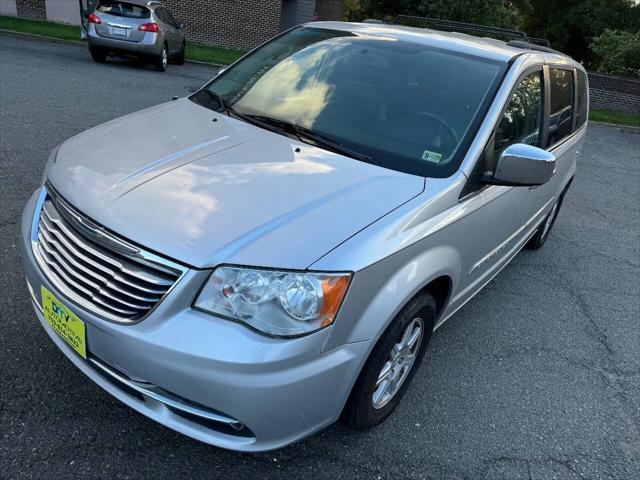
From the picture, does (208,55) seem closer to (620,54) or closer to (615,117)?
(615,117)

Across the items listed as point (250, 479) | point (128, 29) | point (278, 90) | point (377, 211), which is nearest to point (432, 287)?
point (377, 211)

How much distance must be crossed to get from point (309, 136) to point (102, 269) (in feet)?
4.24

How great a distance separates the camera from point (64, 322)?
2150 millimetres

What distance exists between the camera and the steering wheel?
275cm

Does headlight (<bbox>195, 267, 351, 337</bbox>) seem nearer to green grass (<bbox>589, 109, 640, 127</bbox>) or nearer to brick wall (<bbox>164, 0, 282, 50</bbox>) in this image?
green grass (<bbox>589, 109, 640, 127</bbox>)

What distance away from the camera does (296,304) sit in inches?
74.9

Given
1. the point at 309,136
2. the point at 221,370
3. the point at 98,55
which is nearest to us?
the point at 221,370

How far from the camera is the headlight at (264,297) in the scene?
189cm

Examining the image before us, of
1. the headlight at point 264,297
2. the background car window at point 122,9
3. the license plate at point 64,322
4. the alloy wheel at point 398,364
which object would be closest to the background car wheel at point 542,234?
the alloy wheel at point 398,364

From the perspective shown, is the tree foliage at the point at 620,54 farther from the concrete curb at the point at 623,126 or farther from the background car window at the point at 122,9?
the background car window at the point at 122,9

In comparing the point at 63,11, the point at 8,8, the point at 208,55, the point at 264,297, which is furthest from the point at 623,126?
the point at 8,8

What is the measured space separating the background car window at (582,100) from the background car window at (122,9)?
10.6 m

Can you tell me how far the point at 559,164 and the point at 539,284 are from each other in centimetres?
103

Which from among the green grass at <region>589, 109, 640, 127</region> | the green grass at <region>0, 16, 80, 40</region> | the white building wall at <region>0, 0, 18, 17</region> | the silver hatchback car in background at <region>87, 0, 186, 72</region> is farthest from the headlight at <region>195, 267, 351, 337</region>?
the white building wall at <region>0, 0, 18, 17</region>
